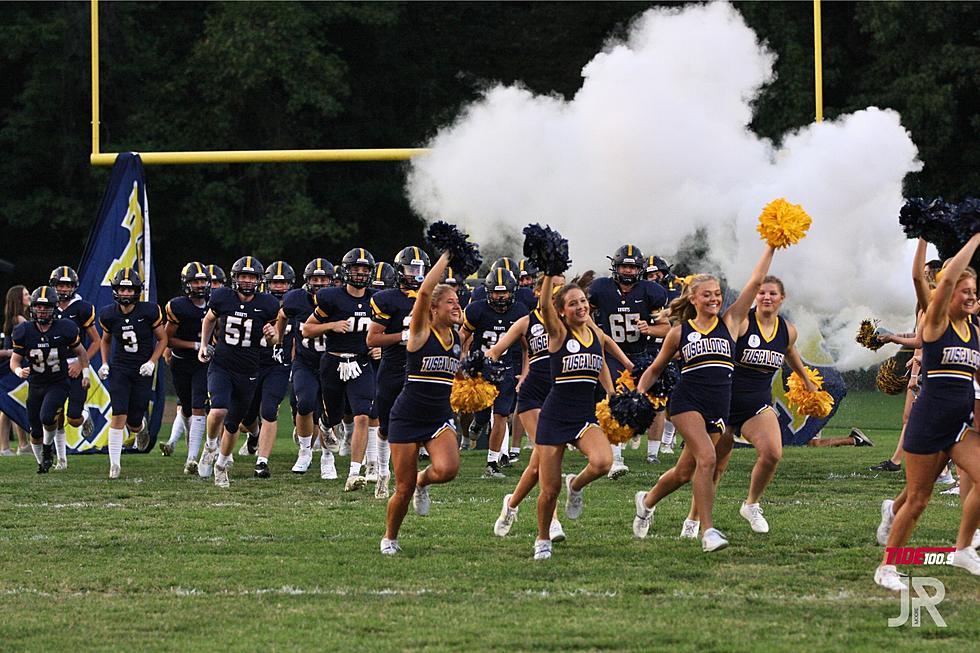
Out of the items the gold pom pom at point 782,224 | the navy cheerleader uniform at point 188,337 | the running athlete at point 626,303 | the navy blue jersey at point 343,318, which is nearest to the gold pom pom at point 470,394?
the gold pom pom at point 782,224

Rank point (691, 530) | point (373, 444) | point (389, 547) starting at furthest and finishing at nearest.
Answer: point (373, 444) → point (691, 530) → point (389, 547)

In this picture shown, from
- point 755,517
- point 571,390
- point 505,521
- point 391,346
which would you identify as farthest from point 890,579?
point 391,346

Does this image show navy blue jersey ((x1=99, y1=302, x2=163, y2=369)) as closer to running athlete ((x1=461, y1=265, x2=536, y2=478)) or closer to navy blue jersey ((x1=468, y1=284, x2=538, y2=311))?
navy blue jersey ((x1=468, y1=284, x2=538, y2=311))

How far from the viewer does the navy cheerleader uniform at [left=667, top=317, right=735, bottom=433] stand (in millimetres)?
9141

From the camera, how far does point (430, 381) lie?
9031mm

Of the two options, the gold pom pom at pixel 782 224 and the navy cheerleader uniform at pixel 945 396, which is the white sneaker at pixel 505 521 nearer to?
the gold pom pom at pixel 782 224

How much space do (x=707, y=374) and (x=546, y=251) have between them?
136cm

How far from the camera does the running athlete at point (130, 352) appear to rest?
14.6m

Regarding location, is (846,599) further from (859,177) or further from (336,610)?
(859,177)

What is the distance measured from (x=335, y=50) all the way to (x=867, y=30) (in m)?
12.3

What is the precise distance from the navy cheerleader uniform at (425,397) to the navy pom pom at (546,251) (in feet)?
2.99

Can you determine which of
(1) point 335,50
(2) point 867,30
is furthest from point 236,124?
(2) point 867,30

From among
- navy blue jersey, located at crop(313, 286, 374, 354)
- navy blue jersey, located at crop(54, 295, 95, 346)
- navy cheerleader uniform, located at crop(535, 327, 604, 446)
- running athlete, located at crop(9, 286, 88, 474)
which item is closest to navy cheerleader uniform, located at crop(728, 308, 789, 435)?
navy cheerleader uniform, located at crop(535, 327, 604, 446)

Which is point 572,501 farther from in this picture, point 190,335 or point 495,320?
point 190,335
